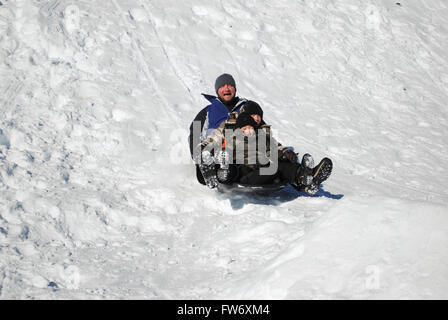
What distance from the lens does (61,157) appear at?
212 inches

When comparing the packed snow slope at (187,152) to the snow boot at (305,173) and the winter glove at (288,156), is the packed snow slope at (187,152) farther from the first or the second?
the winter glove at (288,156)

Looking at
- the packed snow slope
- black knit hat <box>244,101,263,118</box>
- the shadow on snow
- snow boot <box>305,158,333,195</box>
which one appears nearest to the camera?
the packed snow slope

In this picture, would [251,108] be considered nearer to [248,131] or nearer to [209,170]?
[248,131]

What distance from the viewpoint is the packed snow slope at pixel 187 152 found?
3.33 metres

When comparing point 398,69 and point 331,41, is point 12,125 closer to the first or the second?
point 331,41

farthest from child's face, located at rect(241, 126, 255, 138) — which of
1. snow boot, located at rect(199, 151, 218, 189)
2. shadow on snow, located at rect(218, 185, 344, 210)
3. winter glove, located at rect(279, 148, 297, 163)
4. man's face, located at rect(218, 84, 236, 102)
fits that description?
man's face, located at rect(218, 84, 236, 102)

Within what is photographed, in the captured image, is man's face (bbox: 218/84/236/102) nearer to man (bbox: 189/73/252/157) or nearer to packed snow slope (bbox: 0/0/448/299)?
man (bbox: 189/73/252/157)

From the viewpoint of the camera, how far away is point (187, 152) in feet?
20.3

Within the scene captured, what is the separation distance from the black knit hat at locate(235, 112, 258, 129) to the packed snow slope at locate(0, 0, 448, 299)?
809 millimetres

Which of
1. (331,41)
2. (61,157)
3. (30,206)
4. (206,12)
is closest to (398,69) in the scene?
(331,41)

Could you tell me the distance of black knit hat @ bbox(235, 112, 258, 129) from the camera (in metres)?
5.25

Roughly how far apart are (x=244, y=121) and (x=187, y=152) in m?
1.20

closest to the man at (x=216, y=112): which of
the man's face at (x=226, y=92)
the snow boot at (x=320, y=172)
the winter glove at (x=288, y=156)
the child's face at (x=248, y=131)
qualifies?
the man's face at (x=226, y=92)
